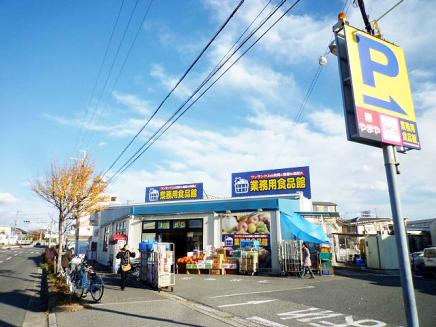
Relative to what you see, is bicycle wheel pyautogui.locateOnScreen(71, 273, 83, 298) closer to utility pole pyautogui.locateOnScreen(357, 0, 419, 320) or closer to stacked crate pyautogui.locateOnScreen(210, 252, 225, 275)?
stacked crate pyautogui.locateOnScreen(210, 252, 225, 275)

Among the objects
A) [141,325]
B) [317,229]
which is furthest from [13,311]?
[317,229]

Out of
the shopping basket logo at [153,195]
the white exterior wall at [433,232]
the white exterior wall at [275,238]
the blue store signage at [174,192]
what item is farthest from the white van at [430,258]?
the shopping basket logo at [153,195]

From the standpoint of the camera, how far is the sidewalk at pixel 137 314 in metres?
8.01

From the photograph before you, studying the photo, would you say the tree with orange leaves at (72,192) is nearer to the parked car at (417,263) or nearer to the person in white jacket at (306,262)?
the person in white jacket at (306,262)

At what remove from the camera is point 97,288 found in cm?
1076

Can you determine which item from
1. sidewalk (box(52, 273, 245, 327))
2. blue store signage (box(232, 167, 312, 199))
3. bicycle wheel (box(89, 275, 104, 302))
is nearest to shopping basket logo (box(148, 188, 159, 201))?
blue store signage (box(232, 167, 312, 199))

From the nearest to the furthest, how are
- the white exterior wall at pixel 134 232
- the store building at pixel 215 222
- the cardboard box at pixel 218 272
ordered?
the cardboard box at pixel 218 272 < the store building at pixel 215 222 < the white exterior wall at pixel 134 232

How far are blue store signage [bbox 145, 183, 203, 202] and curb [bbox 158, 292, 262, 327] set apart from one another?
1632cm

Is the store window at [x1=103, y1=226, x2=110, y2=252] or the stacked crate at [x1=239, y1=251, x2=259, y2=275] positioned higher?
the store window at [x1=103, y1=226, x2=110, y2=252]

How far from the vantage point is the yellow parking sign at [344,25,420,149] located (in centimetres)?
573

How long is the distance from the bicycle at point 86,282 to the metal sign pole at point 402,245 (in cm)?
883

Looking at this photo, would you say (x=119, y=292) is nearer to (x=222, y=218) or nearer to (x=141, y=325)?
(x=141, y=325)

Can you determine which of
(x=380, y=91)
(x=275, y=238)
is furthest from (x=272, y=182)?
(x=380, y=91)

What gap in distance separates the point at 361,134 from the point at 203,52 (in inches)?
190
